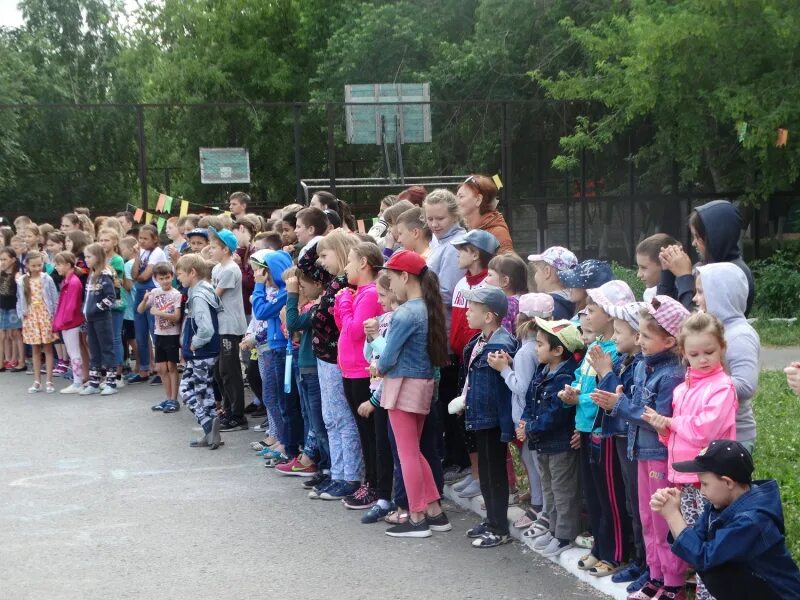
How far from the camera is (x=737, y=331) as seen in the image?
5258 millimetres

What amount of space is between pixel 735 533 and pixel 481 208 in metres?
4.29

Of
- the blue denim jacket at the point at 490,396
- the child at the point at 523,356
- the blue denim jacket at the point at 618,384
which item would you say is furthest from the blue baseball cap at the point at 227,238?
the blue denim jacket at the point at 618,384

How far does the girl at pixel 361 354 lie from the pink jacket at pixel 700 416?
2779 mm

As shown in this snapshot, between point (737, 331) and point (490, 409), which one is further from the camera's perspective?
point (490, 409)

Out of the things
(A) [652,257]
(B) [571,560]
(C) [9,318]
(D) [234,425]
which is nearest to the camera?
(B) [571,560]

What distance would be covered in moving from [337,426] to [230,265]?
3.01 m

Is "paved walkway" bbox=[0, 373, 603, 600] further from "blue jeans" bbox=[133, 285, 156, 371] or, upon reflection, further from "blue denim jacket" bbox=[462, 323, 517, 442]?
"blue jeans" bbox=[133, 285, 156, 371]

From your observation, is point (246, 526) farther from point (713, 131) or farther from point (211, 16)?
point (211, 16)

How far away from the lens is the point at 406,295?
276 inches

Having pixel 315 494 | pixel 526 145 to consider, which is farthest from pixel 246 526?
pixel 526 145

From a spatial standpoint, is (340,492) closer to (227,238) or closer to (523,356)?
(523,356)

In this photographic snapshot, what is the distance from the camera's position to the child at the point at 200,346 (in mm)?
9719

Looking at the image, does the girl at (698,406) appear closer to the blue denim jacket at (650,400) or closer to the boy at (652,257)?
the blue denim jacket at (650,400)

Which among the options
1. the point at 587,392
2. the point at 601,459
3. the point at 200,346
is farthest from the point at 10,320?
the point at 601,459
